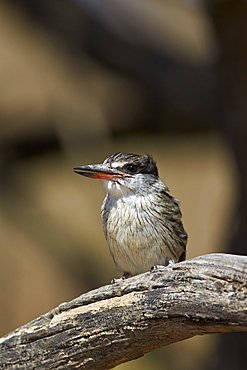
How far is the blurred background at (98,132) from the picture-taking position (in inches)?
390

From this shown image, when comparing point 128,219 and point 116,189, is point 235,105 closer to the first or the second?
point 116,189

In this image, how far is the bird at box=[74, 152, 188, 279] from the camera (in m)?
4.94

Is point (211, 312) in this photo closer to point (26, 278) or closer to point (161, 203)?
point (161, 203)

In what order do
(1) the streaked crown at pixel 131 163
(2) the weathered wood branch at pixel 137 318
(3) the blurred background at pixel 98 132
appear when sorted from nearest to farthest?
(2) the weathered wood branch at pixel 137 318 → (1) the streaked crown at pixel 131 163 → (3) the blurred background at pixel 98 132

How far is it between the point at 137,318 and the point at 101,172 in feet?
5.16

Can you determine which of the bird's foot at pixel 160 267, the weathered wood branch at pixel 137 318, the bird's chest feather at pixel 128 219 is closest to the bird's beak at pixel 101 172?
the bird's chest feather at pixel 128 219

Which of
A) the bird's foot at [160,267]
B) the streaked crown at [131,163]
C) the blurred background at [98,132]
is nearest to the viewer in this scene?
the bird's foot at [160,267]

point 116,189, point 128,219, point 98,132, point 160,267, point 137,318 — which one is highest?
point 98,132

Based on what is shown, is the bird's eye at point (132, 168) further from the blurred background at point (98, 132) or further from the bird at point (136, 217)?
the blurred background at point (98, 132)

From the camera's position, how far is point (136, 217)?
4961 mm

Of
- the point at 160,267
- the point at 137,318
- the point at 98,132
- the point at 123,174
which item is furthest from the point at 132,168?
the point at 98,132

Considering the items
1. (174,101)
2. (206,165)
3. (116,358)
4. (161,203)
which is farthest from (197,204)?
(116,358)

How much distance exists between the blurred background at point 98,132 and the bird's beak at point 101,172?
3.84 m

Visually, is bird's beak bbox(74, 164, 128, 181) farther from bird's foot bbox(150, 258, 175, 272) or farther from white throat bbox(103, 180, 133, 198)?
Result: bird's foot bbox(150, 258, 175, 272)
